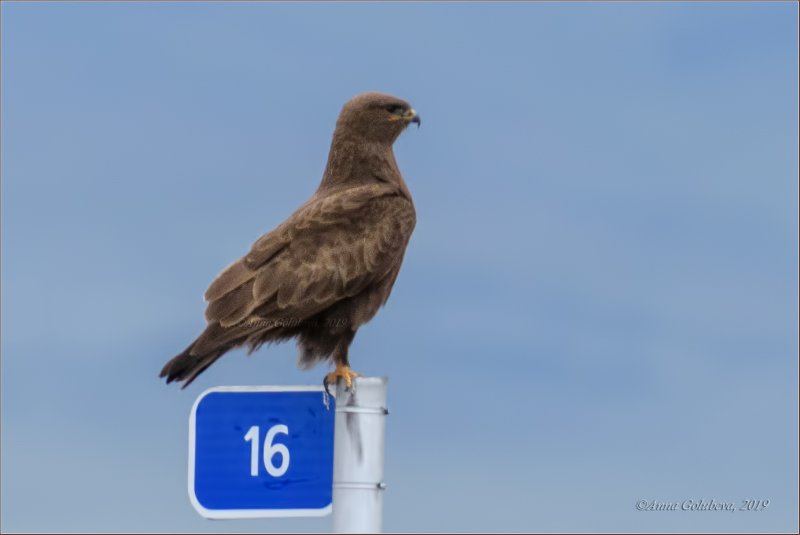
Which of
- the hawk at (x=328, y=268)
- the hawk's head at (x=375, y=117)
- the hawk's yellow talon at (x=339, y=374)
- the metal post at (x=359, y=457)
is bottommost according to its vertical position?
the metal post at (x=359, y=457)

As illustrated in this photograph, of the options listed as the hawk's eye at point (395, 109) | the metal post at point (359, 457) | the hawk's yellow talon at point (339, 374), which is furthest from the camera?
the hawk's eye at point (395, 109)

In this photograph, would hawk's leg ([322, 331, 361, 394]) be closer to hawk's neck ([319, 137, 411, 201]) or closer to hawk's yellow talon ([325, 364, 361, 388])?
hawk's yellow talon ([325, 364, 361, 388])

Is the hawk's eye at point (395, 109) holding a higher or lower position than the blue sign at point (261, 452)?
higher

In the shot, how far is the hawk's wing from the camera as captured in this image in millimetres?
6969

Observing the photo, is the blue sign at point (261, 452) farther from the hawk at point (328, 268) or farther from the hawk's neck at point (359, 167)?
the hawk's neck at point (359, 167)

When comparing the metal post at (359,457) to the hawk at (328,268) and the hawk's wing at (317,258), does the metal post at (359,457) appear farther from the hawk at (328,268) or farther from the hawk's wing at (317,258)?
the hawk's wing at (317,258)

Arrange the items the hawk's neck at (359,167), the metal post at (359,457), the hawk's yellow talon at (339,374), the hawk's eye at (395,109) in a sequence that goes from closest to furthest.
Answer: the metal post at (359,457)
the hawk's yellow talon at (339,374)
the hawk's neck at (359,167)
the hawk's eye at (395,109)

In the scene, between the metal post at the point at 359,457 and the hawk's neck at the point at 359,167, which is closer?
the metal post at the point at 359,457

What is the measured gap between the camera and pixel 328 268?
7387 millimetres

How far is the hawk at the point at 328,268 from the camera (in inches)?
267

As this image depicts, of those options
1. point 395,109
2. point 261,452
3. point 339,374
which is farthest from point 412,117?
point 261,452

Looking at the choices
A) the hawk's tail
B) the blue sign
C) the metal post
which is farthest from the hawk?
the metal post

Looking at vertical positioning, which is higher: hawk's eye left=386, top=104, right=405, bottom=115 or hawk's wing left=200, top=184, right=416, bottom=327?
hawk's eye left=386, top=104, right=405, bottom=115

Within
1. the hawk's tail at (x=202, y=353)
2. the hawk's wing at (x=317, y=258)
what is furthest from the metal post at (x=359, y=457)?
the hawk's wing at (x=317, y=258)
